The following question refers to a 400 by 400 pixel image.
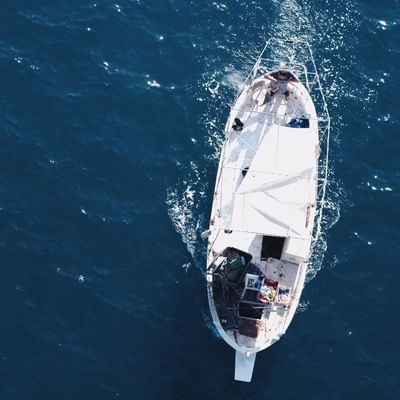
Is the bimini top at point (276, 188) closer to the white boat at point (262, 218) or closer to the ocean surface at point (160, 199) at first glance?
the white boat at point (262, 218)

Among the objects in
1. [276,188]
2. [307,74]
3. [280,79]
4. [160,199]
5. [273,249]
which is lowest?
[273,249]

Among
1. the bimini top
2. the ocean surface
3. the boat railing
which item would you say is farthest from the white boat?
the ocean surface

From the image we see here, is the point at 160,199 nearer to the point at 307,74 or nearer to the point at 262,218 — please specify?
the point at 262,218

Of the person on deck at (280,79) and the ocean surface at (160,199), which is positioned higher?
the person on deck at (280,79)

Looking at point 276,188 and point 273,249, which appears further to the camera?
point 273,249

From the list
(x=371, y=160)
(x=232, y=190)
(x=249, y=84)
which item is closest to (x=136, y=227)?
(x=232, y=190)

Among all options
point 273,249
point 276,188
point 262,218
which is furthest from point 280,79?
→ point 273,249

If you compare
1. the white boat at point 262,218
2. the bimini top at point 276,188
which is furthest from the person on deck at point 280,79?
the bimini top at point 276,188
